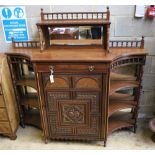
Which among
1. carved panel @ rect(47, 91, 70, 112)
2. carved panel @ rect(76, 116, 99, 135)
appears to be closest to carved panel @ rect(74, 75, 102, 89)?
carved panel @ rect(47, 91, 70, 112)

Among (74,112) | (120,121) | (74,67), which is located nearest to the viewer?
(74,67)

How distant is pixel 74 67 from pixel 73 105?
1.23 feet

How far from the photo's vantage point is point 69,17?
1.94m

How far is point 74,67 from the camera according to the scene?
1.65m

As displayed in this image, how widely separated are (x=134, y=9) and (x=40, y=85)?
110 cm

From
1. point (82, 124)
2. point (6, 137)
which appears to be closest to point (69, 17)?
point (82, 124)

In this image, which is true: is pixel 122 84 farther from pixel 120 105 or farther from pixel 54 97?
pixel 54 97

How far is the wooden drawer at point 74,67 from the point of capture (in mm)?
1638

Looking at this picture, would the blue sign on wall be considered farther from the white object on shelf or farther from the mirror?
the white object on shelf

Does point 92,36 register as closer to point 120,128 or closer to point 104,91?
point 104,91

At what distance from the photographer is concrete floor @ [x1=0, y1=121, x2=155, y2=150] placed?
208 centimetres

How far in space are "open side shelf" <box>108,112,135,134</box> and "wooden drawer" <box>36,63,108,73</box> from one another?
771 millimetres

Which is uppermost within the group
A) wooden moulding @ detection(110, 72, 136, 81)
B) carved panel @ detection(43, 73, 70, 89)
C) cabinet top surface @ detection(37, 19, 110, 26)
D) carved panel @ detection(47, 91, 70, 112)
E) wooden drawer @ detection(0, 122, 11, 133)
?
cabinet top surface @ detection(37, 19, 110, 26)

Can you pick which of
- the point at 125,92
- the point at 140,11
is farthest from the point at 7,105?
the point at 140,11
